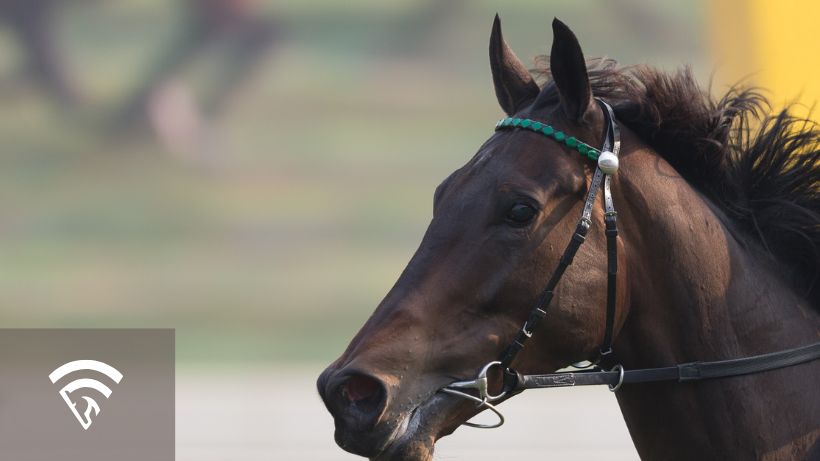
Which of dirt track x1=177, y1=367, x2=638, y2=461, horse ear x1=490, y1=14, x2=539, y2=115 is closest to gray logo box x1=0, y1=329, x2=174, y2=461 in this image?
dirt track x1=177, y1=367, x2=638, y2=461

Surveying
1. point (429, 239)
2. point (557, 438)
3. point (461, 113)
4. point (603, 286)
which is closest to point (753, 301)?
point (603, 286)

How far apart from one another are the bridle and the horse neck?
2 cm

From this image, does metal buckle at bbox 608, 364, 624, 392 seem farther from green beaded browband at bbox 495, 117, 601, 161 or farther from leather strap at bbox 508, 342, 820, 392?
green beaded browband at bbox 495, 117, 601, 161

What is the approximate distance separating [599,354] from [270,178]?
4.68 m

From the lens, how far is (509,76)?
2158 mm

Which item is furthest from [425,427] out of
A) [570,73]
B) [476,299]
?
[570,73]

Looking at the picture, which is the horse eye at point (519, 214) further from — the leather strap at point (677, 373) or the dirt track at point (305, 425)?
the dirt track at point (305, 425)

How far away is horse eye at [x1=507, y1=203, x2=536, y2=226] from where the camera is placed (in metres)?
1.80

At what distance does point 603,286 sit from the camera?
1824mm

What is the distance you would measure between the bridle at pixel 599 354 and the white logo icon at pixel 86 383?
382 centimetres

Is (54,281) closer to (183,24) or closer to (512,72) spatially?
(183,24)

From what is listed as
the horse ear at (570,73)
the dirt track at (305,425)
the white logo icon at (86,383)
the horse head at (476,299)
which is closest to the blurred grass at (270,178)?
the dirt track at (305,425)

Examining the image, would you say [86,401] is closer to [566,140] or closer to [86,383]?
[86,383]

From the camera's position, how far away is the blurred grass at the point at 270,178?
6188 millimetres
